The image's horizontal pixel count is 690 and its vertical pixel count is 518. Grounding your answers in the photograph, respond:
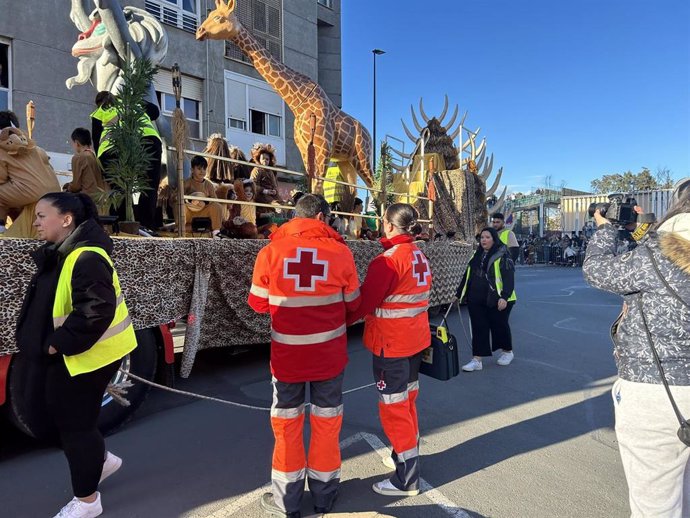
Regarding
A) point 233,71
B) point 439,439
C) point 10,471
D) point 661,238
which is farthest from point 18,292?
point 233,71

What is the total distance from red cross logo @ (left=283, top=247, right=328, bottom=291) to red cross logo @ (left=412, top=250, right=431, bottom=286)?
68cm

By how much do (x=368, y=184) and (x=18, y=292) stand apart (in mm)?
7012

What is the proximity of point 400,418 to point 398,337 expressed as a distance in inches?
18.9

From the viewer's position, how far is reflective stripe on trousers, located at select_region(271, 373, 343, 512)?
8.46 ft

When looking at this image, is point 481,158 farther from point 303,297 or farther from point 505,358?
point 303,297

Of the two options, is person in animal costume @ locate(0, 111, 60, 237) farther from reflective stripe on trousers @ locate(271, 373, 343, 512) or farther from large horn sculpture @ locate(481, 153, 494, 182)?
large horn sculpture @ locate(481, 153, 494, 182)

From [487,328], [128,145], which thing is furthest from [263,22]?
[487,328]

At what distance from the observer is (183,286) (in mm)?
4277

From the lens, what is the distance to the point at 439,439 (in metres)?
3.68

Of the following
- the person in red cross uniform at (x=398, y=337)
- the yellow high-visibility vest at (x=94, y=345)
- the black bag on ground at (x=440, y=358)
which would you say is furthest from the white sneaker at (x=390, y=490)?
the yellow high-visibility vest at (x=94, y=345)

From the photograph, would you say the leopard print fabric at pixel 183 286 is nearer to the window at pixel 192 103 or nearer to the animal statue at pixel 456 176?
the animal statue at pixel 456 176

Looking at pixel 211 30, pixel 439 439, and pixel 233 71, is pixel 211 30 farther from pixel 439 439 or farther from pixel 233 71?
pixel 233 71

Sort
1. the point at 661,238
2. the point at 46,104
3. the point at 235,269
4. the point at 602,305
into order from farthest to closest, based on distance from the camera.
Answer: the point at 46,104 < the point at 602,305 < the point at 235,269 < the point at 661,238

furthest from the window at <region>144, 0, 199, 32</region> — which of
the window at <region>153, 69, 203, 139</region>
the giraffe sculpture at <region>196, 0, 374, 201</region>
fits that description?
the giraffe sculpture at <region>196, 0, 374, 201</region>
